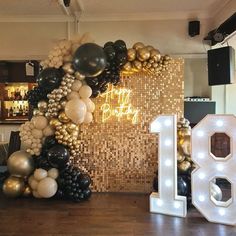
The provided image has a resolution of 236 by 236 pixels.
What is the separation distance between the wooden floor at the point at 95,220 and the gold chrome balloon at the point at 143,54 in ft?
6.42

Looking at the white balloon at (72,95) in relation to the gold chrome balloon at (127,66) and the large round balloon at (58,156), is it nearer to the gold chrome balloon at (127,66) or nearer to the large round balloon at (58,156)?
the large round balloon at (58,156)

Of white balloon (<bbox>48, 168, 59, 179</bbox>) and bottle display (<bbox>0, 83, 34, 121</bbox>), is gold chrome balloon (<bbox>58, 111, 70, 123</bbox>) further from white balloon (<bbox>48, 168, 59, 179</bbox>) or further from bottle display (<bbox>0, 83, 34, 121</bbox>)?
bottle display (<bbox>0, 83, 34, 121</bbox>)

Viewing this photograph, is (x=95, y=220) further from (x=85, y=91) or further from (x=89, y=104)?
(x=85, y=91)

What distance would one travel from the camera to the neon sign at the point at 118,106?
4453 millimetres

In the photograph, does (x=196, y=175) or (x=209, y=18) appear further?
(x=209, y=18)

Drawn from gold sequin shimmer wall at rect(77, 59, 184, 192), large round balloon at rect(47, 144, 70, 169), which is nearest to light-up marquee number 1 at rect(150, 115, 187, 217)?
gold sequin shimmer wall at rect(77, 59, 184, 192)

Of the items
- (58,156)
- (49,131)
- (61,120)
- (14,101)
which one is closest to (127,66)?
(61,120)

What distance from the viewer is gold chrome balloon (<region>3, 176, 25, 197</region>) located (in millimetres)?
4066

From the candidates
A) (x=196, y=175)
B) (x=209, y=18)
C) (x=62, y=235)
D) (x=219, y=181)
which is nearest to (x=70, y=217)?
(x=62, y=235)

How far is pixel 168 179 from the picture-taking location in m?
3.60

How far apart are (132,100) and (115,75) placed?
47 cm

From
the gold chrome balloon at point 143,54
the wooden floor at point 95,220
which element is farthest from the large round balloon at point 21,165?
the gold chrome balloon at point 143,54

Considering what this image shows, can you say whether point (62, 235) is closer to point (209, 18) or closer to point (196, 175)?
point (196, 175)

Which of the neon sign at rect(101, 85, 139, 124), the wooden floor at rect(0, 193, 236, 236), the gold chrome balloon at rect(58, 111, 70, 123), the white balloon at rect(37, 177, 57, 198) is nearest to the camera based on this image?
the wooden floor at rect(0, 193, 236, 236)
